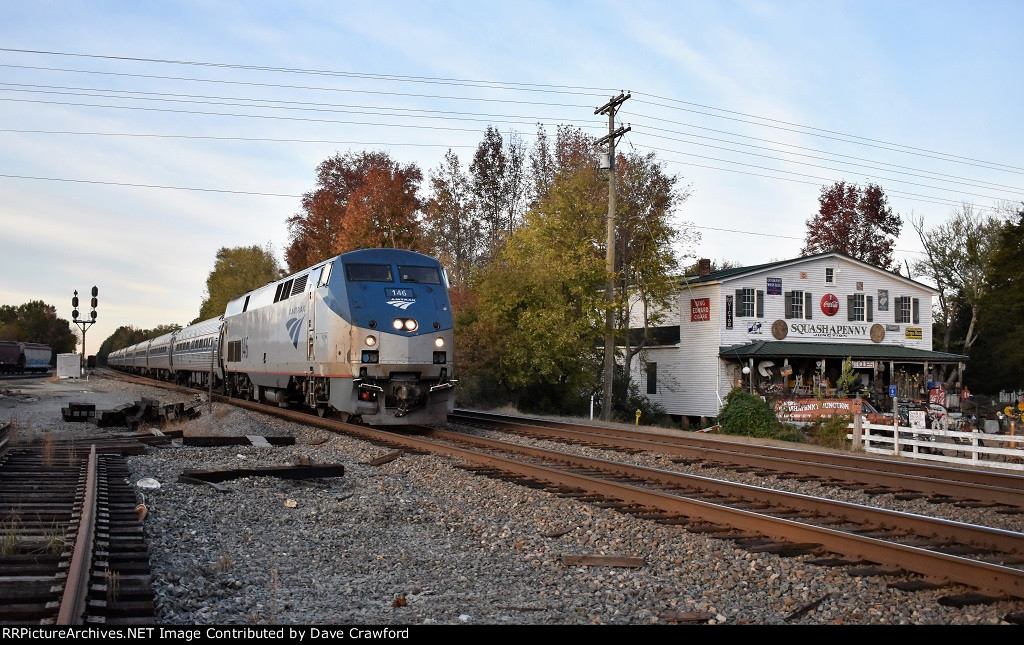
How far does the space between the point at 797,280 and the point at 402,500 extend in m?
30.8

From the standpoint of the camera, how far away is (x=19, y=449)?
39.0ft

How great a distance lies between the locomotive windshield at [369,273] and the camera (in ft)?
51.7

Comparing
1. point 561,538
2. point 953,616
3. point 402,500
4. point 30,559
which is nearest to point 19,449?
point 402,500

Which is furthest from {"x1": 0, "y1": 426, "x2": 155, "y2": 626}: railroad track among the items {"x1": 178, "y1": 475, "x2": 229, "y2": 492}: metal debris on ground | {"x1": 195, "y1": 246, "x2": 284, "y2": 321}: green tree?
{"x1": 195, "y1": 246, "x2": 284, "y2": 321}: green tree

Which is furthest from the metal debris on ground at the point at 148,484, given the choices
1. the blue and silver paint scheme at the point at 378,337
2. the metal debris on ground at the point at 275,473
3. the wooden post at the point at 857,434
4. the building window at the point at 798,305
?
the building window at the point at 798,305

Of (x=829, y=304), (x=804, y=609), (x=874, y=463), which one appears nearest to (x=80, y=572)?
(x=804, y=609)

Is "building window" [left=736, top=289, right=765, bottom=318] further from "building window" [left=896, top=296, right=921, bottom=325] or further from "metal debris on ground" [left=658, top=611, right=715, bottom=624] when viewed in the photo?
"metal debris on ground" [left=658, top=611, right=715, bottom=624]

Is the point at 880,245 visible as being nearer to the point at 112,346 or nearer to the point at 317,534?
the point at 317,534

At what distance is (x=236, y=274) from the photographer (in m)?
77.2

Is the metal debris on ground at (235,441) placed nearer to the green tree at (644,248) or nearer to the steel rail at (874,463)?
the steel rail at (874,463)

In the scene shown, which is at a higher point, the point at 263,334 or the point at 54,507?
the point at 263,334

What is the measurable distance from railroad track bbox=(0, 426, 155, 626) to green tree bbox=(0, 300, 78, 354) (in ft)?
417

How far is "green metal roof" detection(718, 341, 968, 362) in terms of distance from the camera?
3341cm

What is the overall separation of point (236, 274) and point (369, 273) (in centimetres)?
6562
